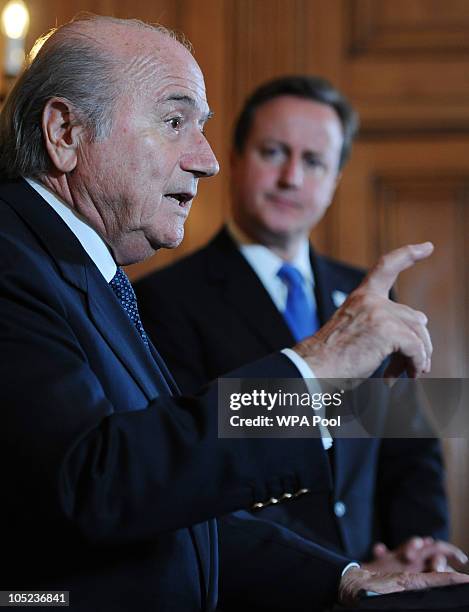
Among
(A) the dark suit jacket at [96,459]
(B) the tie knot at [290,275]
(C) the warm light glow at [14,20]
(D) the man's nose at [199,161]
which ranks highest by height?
(C) the warm light glow at [14,20]

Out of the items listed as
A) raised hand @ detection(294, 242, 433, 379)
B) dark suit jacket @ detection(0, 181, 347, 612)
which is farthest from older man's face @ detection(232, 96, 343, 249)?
A: dark suit jacket @ detection(0, 181, 347, 612)

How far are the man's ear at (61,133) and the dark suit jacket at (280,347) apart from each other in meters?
1.04

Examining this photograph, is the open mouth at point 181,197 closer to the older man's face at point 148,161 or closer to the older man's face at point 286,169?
the older man's face at point 148,161

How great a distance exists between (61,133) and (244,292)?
121cm

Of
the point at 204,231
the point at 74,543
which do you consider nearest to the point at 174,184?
the point at 74,543

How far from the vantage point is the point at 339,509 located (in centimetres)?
246

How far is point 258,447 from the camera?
4.02ft

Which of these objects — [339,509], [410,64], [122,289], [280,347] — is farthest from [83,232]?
[410,64]

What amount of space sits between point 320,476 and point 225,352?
1.29 meters

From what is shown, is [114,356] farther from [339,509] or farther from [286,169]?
[286,169]

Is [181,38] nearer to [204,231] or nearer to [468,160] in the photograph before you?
[204,231]

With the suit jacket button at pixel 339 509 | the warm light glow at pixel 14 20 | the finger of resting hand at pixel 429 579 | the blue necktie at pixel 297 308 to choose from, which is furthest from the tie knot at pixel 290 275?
the finger of resting hand at pixel 429 579

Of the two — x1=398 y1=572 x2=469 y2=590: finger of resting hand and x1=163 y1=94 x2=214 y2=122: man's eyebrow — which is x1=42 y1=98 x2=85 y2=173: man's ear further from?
x1=398 y1=572 x2=469 y2=590: finger of resting hand

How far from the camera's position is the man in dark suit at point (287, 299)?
2484 millimetres
